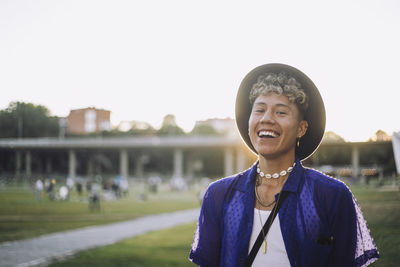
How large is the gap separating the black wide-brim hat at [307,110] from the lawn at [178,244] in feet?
7.24

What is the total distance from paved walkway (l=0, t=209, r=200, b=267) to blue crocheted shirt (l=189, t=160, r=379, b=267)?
9625mm

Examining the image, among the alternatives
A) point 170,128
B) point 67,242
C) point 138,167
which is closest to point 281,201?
point 67,242

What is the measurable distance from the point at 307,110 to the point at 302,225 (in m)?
0.87

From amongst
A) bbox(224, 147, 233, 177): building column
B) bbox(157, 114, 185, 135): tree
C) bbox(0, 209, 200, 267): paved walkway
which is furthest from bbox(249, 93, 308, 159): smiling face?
bbox(157, 114, 185, 135): tree

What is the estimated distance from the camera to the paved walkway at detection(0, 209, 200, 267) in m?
12.1

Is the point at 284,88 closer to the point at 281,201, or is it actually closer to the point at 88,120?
the point at 281,201

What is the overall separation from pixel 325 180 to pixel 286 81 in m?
0.73

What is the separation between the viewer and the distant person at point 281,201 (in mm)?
2721

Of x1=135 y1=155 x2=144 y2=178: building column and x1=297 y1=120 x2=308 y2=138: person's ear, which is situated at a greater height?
x1=297 y1=120 x2=308 y2=138: person's ear

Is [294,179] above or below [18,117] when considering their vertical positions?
below

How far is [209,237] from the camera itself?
121 inches

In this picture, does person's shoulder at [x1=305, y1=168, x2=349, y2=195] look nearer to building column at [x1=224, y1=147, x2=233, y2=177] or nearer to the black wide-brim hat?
the black wide-brim hat

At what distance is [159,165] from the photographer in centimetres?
11094

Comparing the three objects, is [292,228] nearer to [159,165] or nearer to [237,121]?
[237,121]
